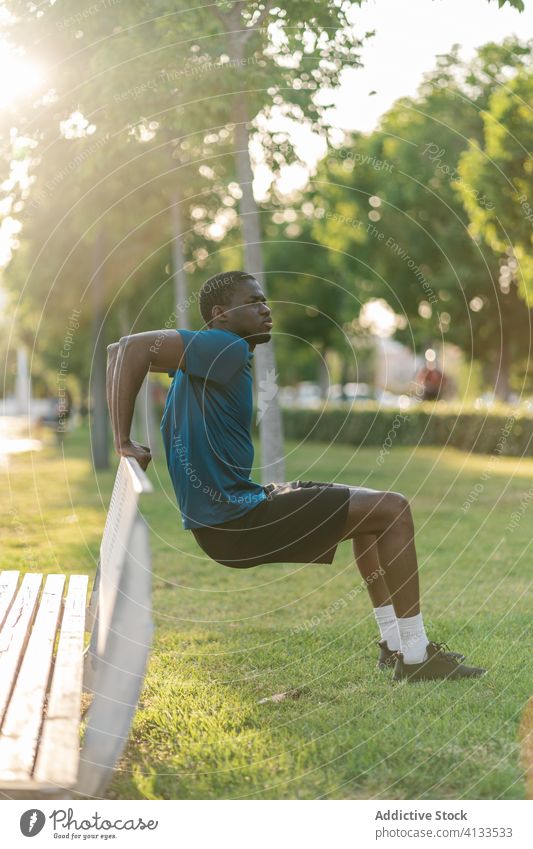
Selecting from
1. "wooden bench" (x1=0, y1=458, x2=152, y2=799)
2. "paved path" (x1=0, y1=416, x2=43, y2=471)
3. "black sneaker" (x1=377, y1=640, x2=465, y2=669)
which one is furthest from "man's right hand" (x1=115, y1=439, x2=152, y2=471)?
"paved path" (x1=0, y1=416, x2=43, y2=471)

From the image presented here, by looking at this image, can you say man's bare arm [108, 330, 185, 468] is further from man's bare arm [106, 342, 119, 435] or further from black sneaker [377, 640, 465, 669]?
black sneaker [377, 640, 465, 669]

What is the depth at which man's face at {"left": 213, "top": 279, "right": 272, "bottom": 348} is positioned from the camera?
15.3 feet

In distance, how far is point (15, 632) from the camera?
4.76 meters

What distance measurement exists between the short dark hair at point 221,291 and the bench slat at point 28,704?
161cm

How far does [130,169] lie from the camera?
45.9 feet

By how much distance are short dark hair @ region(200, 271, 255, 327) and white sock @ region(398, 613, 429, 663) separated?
166 centimetres

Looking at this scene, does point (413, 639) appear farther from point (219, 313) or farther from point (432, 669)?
point (219, 313)

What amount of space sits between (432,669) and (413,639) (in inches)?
8.3

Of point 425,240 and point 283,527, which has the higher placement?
point 425,240

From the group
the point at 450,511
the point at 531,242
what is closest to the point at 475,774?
the point at 450,511

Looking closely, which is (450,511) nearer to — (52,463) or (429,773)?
(429,773)

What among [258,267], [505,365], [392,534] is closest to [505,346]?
[505,365]

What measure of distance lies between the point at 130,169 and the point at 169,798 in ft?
37.4
